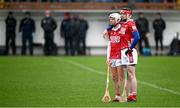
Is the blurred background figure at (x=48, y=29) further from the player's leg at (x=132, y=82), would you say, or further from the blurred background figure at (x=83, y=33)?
the player's leg at (x=132, y=82)

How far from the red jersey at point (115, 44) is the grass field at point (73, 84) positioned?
1143mm

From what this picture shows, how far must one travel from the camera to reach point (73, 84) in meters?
22.6

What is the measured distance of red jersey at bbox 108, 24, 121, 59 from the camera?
1712 centimetres

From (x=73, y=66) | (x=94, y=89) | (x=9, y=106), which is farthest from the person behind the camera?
(x=73, y=66)

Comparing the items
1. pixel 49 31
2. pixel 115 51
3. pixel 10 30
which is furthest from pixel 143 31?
pixel 115 51

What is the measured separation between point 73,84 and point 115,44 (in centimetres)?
560

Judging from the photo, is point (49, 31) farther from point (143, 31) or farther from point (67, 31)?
point (143, 31)

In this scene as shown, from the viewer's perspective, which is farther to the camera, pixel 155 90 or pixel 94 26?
pixel 94 26

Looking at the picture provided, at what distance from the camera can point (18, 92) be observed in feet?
64.1

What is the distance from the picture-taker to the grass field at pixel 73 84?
17.0 metres

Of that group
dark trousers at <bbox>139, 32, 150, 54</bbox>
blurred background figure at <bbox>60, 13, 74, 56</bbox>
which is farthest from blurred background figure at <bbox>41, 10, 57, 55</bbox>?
dark trousers at <bbox>139, 32, 150, 54</bbox>

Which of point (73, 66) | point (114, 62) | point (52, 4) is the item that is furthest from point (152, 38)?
point (114, 62)

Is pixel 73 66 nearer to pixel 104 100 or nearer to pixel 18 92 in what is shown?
pixel 18 92

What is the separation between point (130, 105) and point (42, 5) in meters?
28.8
